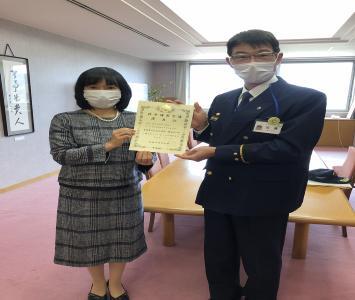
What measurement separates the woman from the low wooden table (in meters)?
0.26

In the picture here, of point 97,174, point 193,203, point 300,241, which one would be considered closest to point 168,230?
point 193,203

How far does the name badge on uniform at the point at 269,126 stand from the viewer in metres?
1.16

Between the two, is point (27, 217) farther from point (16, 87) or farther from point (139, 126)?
point (139, 126)

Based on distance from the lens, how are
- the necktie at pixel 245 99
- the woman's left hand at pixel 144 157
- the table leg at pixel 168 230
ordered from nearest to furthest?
1. the necktie at pixel 245 99
2. the woman's left hand at pixel 144 157
3. the table leg at pixel 168 230

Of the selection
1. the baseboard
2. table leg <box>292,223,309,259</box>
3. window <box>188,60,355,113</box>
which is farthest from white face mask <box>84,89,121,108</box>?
window <box>188,60,355,113</box>

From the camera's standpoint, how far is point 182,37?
4.85 metres

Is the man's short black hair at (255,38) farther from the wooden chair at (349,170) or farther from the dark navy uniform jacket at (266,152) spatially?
the wooden chair at (349,170)

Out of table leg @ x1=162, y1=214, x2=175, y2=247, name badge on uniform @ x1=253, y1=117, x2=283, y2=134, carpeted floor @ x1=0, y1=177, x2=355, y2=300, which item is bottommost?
carpeted floor @ x1=0, y1=177, x2=355, y2=300

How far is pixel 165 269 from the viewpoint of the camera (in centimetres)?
210

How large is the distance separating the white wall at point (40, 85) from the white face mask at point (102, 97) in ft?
9.53

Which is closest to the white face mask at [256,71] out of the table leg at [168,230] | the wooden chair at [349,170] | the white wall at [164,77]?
the table leg at [168,230]

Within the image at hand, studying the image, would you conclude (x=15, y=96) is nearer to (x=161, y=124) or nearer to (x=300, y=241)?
(x=161, y=124)

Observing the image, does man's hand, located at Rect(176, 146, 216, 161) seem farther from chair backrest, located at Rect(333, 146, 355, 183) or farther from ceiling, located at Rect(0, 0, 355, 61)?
ceiling, located at Rect(0, 0, 355, 61)

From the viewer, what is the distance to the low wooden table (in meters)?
1.59
